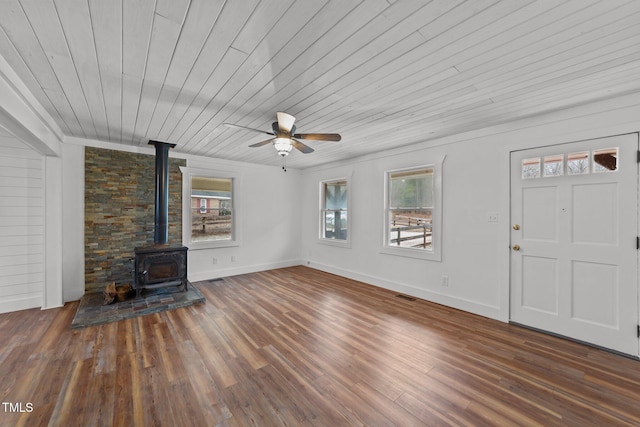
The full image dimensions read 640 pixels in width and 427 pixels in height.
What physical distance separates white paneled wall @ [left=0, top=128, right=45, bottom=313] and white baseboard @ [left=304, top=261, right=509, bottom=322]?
4724 mm

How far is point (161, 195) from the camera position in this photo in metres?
4.16

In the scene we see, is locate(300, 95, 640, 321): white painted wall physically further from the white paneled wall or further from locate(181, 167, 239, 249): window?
the white paneled wall

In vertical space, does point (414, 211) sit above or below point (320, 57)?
below

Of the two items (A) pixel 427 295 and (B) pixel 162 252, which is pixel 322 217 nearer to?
(A) pixel 427 295

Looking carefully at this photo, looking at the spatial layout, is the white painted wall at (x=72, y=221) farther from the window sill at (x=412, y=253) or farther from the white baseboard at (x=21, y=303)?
the window sill at (x=412, y=253)

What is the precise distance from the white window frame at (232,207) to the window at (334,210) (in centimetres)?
185

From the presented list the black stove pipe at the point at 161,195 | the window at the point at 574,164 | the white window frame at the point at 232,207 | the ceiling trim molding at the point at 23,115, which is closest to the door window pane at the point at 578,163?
the window at the point at 574,164

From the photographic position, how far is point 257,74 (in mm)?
1998

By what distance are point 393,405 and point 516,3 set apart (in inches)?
99.7

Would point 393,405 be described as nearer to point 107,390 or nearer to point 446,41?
point 107,390

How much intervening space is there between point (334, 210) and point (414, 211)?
6.27 ft

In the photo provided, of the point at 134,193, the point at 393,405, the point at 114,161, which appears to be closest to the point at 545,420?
the point at 393,405

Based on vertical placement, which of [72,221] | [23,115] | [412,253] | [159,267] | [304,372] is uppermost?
[23,115]

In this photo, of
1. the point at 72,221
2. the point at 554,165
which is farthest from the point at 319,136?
the point at 72,221
